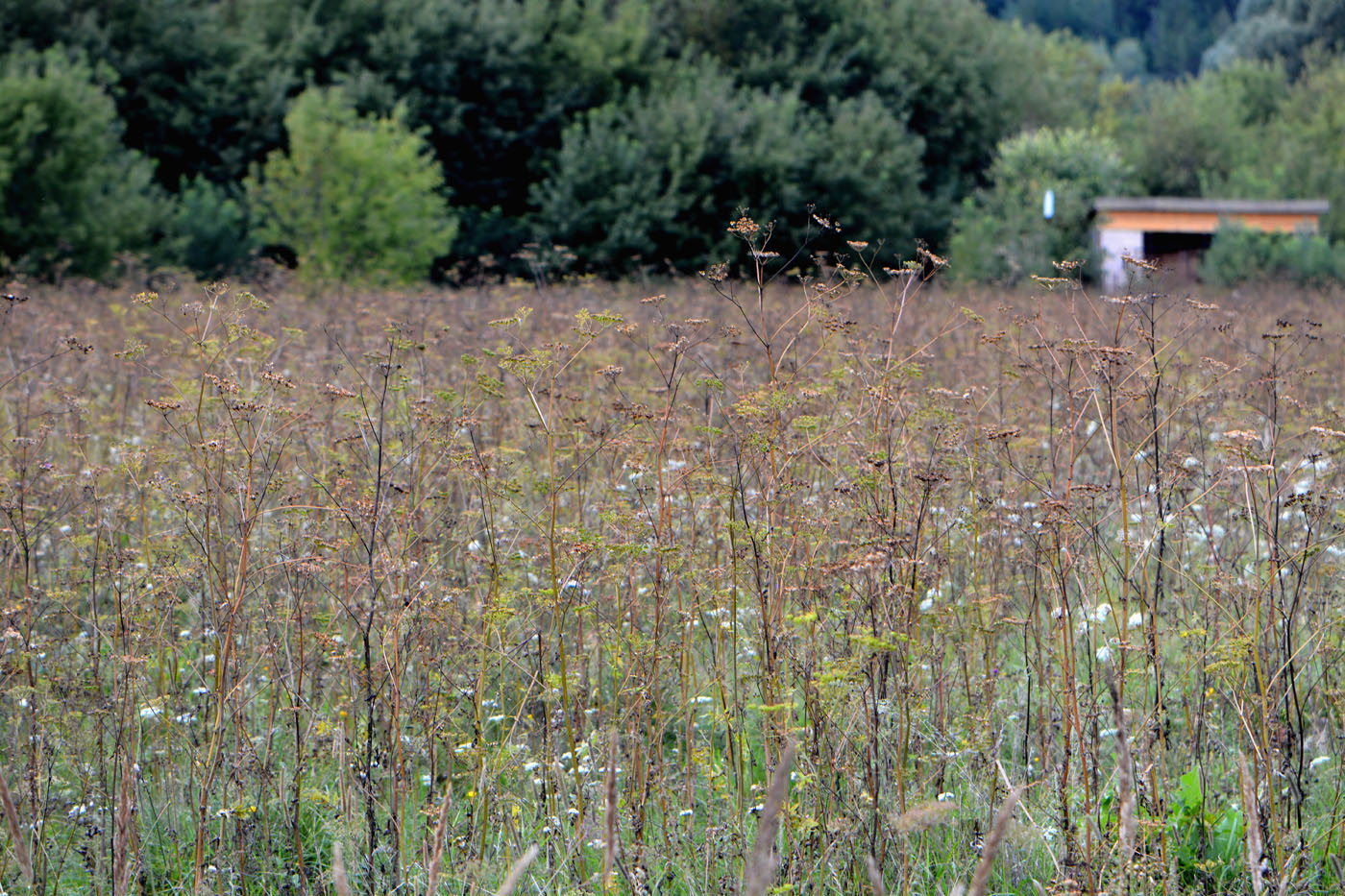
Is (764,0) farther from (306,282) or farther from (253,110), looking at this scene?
(306,282)

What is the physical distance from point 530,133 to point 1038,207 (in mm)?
12146

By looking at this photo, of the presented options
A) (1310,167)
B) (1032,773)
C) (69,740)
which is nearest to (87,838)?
(69,740)

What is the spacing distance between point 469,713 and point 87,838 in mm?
941

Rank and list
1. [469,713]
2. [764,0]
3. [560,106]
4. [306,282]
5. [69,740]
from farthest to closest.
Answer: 1. [764,0]
2. [560,106]
3. [306,282]
4. [469,713]
5. [69,740]

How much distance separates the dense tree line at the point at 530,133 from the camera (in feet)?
Answer: 63.2

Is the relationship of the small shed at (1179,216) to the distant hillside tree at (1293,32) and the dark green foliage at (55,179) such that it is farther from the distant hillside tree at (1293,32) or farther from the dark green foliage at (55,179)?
the distant hillside tree at (1293,32)

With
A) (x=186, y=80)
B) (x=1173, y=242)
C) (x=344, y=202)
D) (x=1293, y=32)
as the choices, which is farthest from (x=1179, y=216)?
(x=1293, y=32)

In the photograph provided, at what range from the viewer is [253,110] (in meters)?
25.5

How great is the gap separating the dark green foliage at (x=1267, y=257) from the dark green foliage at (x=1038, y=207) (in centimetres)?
195

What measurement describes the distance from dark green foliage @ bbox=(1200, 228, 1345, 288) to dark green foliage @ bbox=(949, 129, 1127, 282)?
1.95 meters

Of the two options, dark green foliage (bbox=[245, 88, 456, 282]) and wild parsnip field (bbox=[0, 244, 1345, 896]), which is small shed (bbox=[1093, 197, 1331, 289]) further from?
wild parsnip field (bbox=[0, 244, 1345, 896])

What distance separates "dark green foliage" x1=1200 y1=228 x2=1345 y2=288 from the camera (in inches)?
690

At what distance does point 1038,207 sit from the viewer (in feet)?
72.4

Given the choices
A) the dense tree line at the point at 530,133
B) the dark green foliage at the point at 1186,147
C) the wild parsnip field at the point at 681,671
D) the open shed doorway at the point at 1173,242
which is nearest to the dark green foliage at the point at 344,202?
the dense tree line at the point at 530,133
